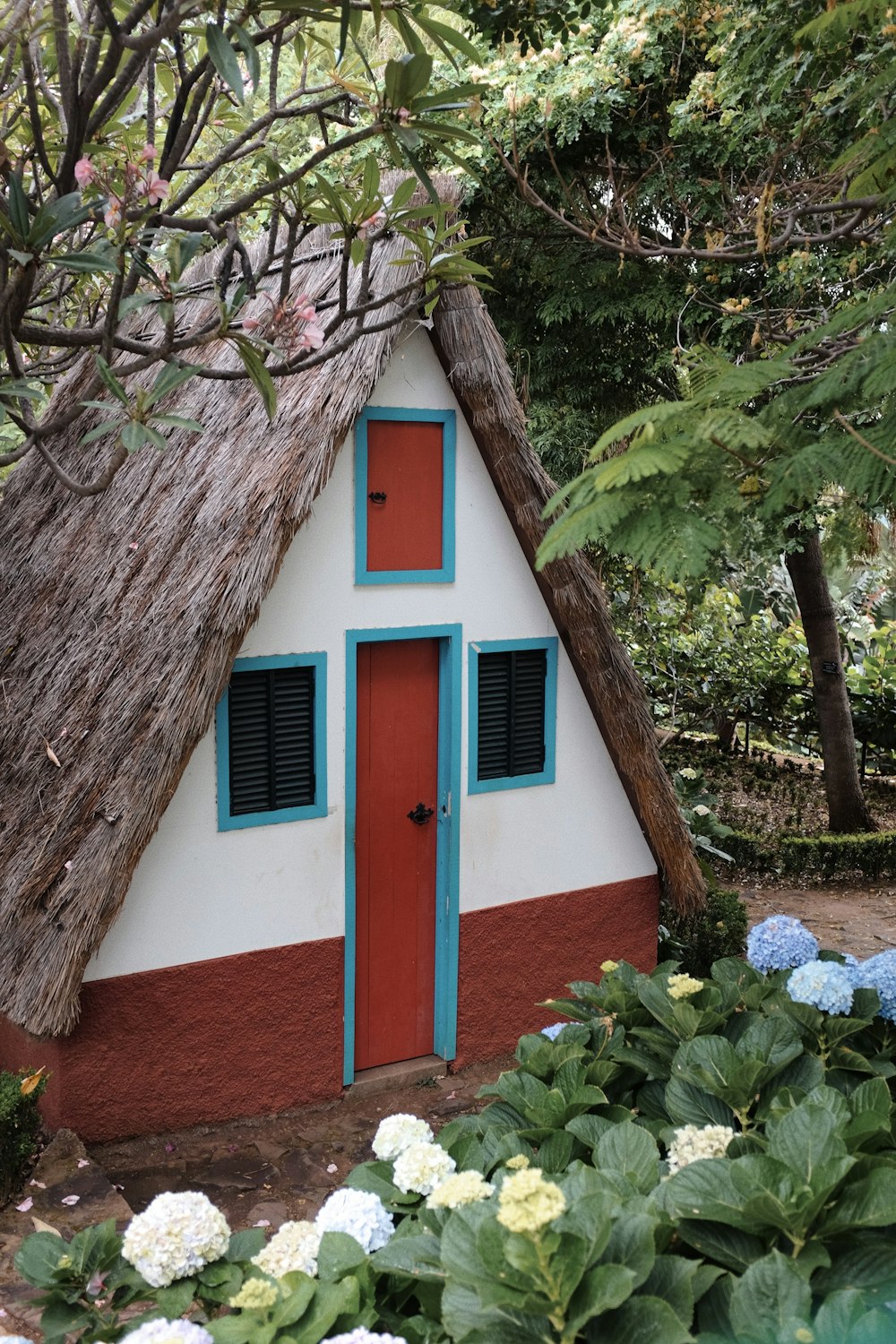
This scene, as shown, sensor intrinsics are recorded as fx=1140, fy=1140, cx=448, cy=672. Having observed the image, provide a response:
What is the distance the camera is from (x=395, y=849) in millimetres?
6211

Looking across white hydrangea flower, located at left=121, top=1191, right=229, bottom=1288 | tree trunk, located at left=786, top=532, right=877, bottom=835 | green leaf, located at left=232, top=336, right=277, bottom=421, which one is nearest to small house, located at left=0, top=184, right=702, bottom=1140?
green leaf, located at left=232, top=336, right=277, bottom=421

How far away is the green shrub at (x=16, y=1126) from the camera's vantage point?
4.59 m

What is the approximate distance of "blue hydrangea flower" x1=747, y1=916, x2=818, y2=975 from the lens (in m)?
2.88

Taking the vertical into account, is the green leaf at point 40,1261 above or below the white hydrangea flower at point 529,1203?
below

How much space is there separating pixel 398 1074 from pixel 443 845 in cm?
126

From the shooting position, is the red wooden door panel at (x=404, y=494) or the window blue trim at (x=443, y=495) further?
the red wooden door panel at (x=404, y=494)

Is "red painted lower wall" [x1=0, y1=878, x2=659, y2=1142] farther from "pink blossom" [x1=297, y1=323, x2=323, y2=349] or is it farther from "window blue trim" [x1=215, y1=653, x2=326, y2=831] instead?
"pink blossom" [x1=297, y1=323, x2=323, y2=349]

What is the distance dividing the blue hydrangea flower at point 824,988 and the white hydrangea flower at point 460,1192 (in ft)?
3.10

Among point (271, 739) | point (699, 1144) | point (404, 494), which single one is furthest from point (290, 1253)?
point (404, 494)

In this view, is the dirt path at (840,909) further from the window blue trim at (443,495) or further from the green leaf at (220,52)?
the green leaf at (220,52)

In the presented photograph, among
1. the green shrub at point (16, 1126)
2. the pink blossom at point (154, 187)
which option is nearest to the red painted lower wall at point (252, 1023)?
the green shrub at point (16, 1126)

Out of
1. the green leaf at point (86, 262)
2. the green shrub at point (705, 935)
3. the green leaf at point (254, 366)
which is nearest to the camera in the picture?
the green leaf at point (86, 262)

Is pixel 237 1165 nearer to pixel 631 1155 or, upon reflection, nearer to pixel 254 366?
pixel 254 366

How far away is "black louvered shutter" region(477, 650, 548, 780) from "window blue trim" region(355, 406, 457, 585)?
583mm
